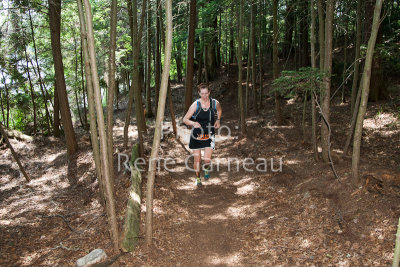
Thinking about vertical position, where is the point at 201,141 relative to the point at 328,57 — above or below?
below

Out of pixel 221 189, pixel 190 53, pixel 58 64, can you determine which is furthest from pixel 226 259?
pixel 58 64

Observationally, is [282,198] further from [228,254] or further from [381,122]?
[381,122]

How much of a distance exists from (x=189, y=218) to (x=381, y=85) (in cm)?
1236

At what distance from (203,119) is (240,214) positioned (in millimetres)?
2226

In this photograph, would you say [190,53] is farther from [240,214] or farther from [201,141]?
[240,214]

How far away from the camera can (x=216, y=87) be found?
2275 centimetres

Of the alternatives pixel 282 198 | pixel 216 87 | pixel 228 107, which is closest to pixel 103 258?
pixel 282 198

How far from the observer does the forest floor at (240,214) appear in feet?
13.1

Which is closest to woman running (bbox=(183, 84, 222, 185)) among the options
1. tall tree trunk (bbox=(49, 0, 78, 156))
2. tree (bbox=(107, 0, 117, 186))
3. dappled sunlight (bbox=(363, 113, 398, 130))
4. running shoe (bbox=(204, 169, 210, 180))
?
running shoe (bbox=(204, 169, 210, 180))

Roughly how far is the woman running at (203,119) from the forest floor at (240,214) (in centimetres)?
117

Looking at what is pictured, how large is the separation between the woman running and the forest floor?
1.17 m

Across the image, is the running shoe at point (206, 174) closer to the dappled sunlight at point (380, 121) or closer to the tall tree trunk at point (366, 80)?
the tall tree trunk at point (366, 80)

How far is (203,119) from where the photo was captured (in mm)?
6336

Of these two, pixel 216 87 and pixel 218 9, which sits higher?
pixel 218 9
